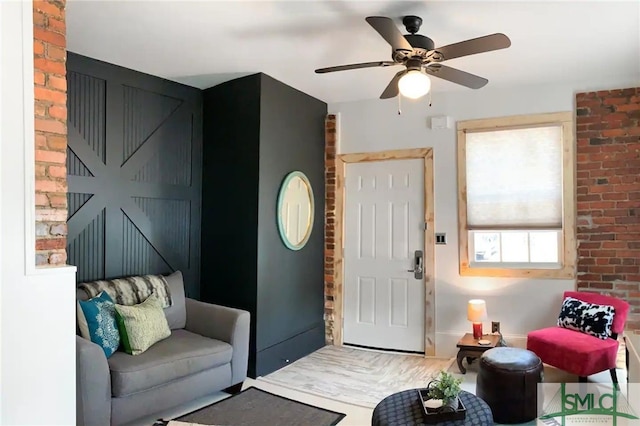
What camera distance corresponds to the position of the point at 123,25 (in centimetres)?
298

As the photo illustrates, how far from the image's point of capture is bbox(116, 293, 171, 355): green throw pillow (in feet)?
9.99

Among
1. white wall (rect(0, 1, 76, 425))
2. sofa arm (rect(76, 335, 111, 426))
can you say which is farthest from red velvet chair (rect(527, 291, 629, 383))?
white wall (rect(0, 1, 76, 425))

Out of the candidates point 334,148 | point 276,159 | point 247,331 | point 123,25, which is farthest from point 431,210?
point 123,25

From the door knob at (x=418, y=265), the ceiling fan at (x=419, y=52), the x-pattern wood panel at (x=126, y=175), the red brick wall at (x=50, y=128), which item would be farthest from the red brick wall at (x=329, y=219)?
the red brick wall at (x=50, y=128)

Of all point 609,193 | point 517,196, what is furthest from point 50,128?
point 609,193

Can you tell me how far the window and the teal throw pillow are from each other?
3087 mm

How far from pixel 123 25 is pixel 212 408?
2.65 metres

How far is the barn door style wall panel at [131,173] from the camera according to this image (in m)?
3.50

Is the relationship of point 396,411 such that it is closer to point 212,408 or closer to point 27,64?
point 212,408

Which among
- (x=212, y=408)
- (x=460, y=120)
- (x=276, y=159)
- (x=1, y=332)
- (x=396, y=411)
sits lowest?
(x=212, y=408)

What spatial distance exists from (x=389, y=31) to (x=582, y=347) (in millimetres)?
2670

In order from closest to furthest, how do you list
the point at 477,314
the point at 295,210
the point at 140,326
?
the point at 140,326 → the point at 477,314 → the point at 295,210

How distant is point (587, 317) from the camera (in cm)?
366

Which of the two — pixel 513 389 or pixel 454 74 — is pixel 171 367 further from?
pixel 454 74
